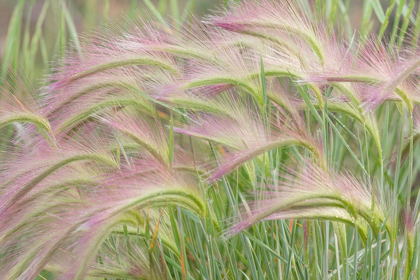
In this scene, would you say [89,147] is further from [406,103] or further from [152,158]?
[406,103]

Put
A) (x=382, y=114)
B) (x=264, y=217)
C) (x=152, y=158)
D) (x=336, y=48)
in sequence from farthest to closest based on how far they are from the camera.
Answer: (x=382, y=114) < (x=336, y=48) < (x=152, y=158) < (x=264, y=217)

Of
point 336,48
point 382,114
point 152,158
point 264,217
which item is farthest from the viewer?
point 382,114

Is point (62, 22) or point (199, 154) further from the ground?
point (62, 22)

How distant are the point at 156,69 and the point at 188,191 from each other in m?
0.30

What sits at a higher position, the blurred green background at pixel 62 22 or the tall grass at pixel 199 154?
A: the blurred green background at pixel 62 22

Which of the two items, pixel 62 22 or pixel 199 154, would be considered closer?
pixel 199 154

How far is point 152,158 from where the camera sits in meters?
0.77

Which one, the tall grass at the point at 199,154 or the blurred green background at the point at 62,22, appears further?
the blurred green background at the point at 62,22

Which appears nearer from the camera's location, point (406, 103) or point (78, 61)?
point (406, 103)

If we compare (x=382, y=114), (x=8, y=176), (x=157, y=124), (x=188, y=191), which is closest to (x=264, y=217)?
(x=188, y=191)

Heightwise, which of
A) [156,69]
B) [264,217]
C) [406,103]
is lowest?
[264,217]

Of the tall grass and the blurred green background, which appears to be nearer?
the tall grass

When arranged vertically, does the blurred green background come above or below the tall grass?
above

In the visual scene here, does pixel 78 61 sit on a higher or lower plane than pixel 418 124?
higher
